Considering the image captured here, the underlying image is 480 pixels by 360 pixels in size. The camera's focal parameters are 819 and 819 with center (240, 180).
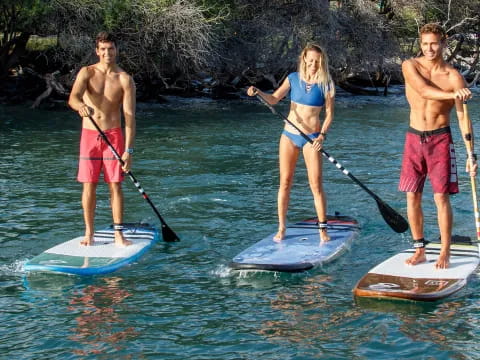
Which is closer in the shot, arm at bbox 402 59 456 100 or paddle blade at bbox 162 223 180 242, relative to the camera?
arm at bbox 402 59 456 100

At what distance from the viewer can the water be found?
20.3ft

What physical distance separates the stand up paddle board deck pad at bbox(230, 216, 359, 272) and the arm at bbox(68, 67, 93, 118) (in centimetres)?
206

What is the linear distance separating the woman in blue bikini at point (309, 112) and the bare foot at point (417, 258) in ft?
4.02

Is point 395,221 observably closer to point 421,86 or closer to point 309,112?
point 309,112

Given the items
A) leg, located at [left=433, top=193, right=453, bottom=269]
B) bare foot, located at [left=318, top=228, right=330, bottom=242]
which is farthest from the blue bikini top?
leg, located at [left=433, top=193, right=453, bottom=269]

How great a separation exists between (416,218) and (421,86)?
129cm

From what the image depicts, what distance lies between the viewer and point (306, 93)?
8367 millimetres

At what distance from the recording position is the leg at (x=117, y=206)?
8469mm

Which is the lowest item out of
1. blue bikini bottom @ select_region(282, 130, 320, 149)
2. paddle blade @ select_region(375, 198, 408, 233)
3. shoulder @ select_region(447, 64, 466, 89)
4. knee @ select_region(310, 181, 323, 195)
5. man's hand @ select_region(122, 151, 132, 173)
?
paddle blade @ select_region(375, 198, 408, 233)

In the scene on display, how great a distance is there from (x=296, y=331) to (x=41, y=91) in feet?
65.0

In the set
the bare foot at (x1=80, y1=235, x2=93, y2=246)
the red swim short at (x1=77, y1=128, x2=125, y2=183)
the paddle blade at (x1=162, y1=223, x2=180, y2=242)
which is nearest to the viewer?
the red swim short at (x1=77, y1=128, x2=125, y2=183)

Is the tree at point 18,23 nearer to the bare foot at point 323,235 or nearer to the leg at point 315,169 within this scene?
the leg at point 315,169

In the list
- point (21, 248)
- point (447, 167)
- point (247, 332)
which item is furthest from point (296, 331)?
point (21, 248)

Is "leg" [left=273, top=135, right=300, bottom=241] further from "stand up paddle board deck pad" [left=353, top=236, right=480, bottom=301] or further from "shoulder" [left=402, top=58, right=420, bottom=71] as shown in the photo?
"shoulder" [left=402, top=58, right=420, bottom=71]
